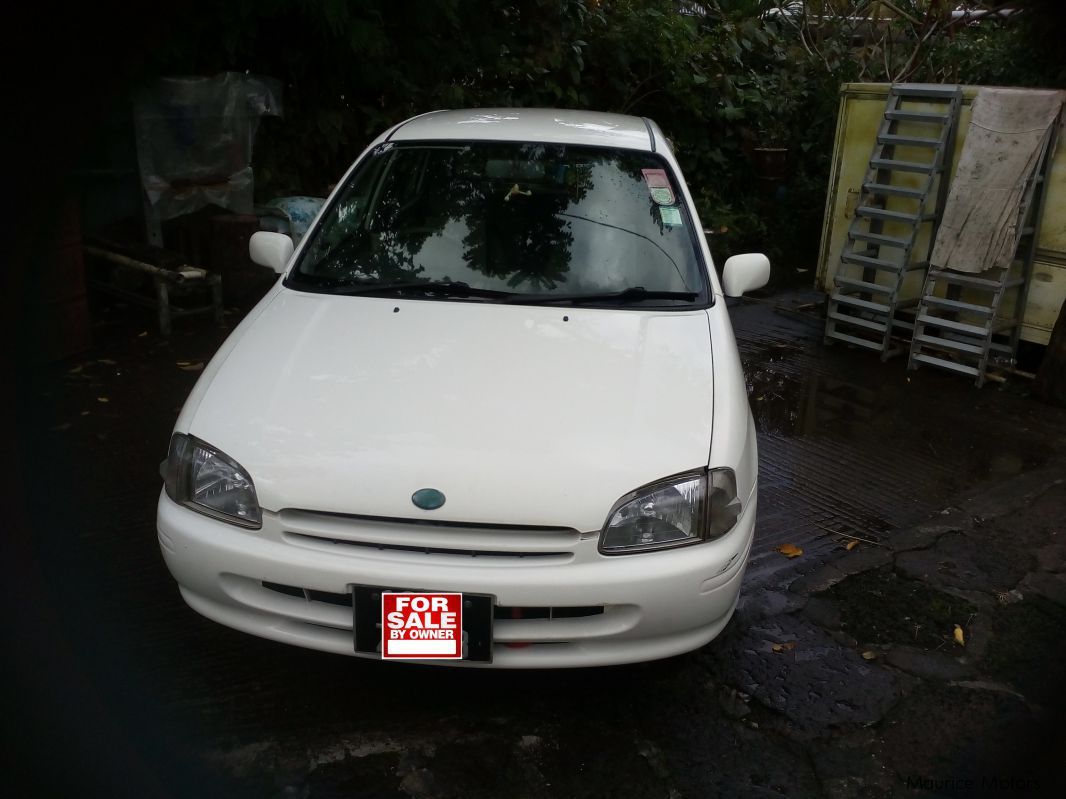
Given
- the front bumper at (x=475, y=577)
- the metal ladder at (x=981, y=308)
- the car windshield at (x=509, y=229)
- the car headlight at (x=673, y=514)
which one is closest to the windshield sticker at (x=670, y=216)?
the car windshield at (x=509, y=229)

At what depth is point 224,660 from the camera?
2.85 meters

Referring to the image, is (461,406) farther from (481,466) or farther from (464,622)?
(464,622)

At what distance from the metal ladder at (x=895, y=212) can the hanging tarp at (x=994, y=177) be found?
19 centimetres

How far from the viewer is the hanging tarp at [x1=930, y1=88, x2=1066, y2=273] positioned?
5297 millimetres

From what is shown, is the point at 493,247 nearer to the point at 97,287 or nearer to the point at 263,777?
the point at 263,777

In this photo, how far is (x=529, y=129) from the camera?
3.74 metres

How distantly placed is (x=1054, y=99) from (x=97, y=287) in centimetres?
615

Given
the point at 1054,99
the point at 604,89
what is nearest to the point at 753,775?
the point at 1054,99

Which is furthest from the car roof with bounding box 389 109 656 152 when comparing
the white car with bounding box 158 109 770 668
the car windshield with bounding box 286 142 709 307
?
the white car with bounding box 158 109 770 668

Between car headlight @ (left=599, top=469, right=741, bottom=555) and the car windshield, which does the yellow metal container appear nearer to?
the car windshield

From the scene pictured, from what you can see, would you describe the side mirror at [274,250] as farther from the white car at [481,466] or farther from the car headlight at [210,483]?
the car headlight at [210,483]

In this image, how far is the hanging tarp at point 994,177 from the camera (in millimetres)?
5297

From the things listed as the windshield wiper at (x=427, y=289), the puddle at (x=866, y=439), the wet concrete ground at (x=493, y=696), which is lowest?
the wet concrete ground at (x=493, y=696)

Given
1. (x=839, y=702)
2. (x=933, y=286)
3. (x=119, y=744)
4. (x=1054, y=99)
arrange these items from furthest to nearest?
(x=933, y=286) → (x=1054, y=99) → (x=839, y=702) → (x=119, y=744)
